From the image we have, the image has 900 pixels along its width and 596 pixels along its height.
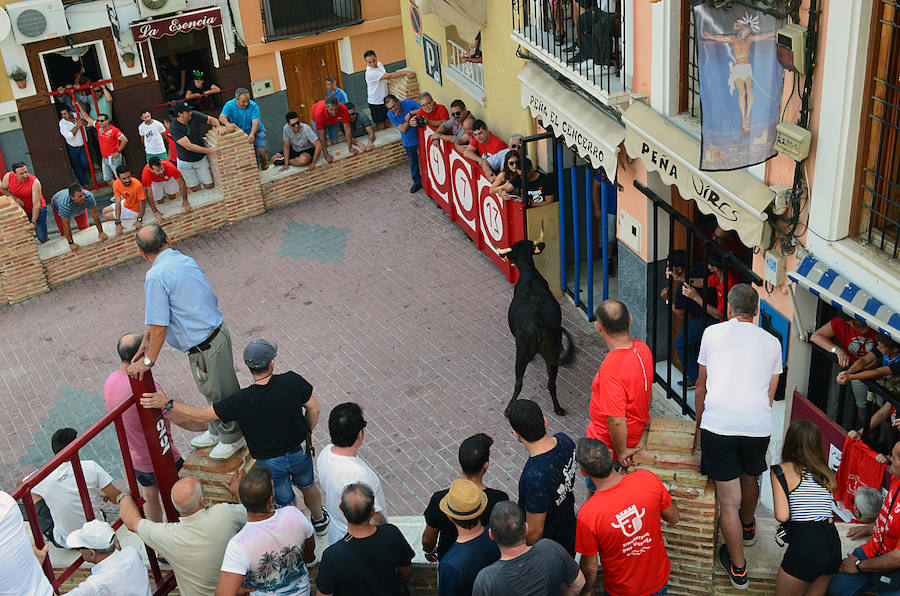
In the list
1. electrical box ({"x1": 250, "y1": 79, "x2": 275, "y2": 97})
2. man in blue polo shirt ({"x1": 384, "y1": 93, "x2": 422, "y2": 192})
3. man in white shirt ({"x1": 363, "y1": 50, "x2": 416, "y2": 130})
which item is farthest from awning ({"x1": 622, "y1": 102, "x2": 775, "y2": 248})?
electrical box ({"x1": 250, "y1": 79, "x2": 275, "y2": 97})

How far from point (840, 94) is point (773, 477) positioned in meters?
3.11

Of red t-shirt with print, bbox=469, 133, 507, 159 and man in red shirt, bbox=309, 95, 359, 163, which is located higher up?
red t-shirt with print, bbox=469, 133, 507, 159

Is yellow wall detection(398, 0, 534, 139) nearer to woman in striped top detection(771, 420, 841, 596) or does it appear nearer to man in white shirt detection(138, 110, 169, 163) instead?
man in white shirt detection(138, 110, 169, 163)

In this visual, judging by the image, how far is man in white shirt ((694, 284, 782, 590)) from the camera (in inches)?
253

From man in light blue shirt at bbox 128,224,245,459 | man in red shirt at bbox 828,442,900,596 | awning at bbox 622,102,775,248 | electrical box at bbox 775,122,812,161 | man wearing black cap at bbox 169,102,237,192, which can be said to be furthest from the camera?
man wearing black cap at bbox 169,102,237,192

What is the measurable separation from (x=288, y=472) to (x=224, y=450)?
51 cm

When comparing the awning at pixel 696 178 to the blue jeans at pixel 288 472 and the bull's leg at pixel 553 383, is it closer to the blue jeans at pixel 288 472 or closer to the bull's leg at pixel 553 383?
the bull's leg at pixel 553 383

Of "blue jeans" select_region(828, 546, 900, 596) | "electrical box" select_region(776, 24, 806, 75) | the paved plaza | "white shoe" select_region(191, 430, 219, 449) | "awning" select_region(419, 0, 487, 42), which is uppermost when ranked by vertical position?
"electrical box" select_region(776, 24, 806, 75)

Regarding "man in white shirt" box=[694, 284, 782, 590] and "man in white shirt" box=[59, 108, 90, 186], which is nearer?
"man in white shirt" box=[694, 284, 782, 590]

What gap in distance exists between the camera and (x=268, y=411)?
7.29 metres

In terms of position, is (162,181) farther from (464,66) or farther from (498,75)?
(498,75)

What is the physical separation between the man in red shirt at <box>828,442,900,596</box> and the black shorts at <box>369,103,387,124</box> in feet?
42.2

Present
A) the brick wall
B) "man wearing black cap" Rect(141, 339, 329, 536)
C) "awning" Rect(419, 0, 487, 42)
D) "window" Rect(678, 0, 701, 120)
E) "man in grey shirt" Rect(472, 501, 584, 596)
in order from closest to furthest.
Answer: "man in grey shirt" Rect(472, 501, 584, 596)
"man wearing black cap" Rect(141, 339, 329, 536)
"window" Rect(678, 0, 701, 120)
"awning" Rect(419, 0, 487, 42)
the brick wall

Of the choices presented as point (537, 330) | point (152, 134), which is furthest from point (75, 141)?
point (537, 330)
